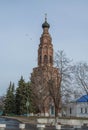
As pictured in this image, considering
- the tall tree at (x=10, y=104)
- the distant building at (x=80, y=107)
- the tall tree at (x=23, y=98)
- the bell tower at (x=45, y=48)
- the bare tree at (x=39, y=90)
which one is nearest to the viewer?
the bare tree at (x=39, y=90)

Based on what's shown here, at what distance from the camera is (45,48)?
95.3 meters

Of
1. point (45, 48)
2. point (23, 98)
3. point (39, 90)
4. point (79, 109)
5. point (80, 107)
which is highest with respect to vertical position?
point (45, 48)

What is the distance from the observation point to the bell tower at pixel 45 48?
307 ft

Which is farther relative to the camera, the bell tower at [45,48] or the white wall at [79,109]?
the bell tower at [45,48]

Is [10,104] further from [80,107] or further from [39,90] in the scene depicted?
[80,107]

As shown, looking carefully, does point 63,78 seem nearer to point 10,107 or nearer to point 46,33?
point 10,107

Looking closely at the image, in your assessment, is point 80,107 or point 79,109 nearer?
point 80,107

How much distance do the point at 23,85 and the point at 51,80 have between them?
30922 millimetres

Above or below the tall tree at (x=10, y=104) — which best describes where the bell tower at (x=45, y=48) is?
above

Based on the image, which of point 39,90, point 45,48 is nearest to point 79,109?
point 45,48

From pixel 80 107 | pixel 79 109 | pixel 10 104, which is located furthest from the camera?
pixel 79 109

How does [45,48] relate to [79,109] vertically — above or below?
above

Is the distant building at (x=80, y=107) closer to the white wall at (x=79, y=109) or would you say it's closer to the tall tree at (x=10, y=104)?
the white wall at (x=79, y=109)

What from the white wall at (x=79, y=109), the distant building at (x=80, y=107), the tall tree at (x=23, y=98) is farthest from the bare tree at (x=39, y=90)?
the white wall at (x=79, y=109)
